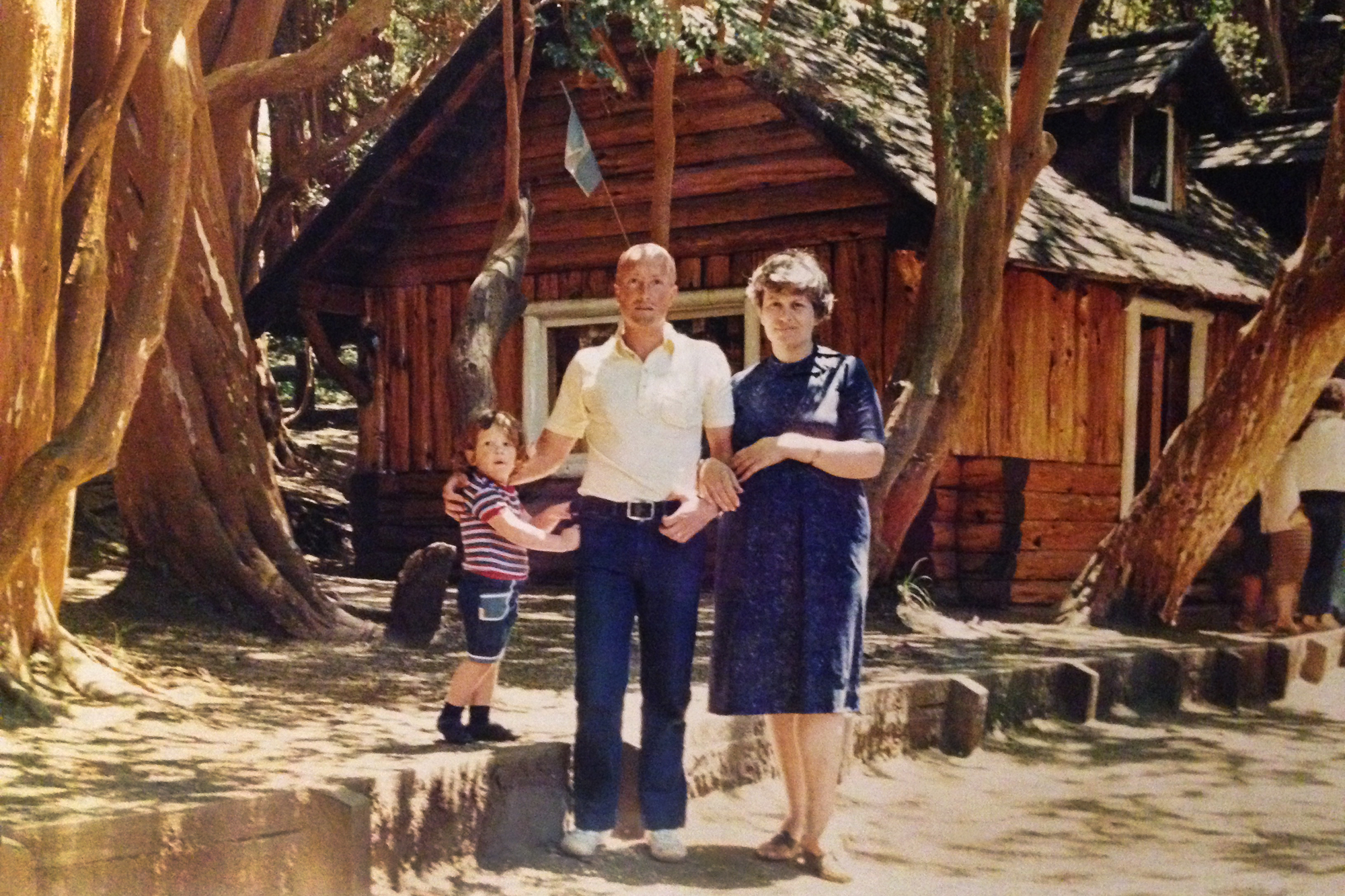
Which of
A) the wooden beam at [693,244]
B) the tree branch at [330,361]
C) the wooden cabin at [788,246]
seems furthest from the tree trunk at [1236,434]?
the tree branch at [330,361]

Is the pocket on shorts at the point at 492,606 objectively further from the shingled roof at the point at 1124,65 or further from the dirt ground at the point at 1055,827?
the shingled roof at the point at 1124,65

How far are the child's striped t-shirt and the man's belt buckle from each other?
70cm

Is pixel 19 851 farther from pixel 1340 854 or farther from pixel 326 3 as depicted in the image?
Result: pixel 326 3

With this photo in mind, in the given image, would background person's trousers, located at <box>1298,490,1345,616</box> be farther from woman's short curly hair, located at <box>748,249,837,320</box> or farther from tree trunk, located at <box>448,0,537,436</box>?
woman's short curly hair, located at <box>748,249,837,320</box>

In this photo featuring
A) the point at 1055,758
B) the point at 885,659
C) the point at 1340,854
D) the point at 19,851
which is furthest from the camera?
the point at 885,659

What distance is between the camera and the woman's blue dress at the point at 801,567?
16.5ft

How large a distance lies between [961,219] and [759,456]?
17.6 ft

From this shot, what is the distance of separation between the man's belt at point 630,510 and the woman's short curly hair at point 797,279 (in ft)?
A: 2.58

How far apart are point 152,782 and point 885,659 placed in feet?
16.0

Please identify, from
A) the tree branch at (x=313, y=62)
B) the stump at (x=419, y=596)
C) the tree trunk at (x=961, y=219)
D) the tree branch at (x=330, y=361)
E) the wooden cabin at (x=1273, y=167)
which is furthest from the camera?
the wooden cabin at (x=1273, y=167)

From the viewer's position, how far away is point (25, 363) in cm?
601

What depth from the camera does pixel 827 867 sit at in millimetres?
5102

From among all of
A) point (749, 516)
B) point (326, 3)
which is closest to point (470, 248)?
point (326, 3)

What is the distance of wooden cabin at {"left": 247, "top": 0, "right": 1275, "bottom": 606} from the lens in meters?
12.9
